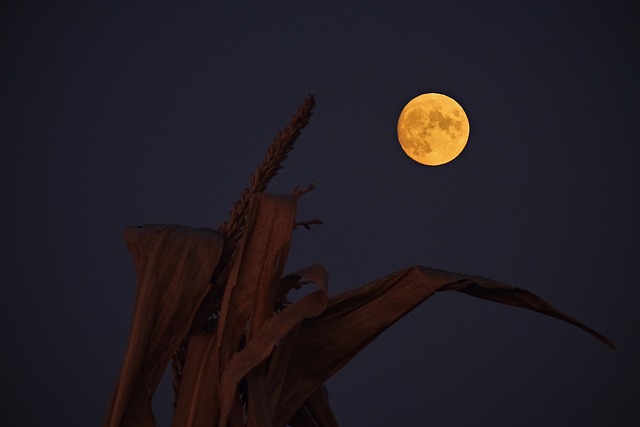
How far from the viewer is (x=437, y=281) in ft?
2.67

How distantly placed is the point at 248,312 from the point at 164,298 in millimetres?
95

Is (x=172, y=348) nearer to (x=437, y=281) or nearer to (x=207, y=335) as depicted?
(x=207, y=335)

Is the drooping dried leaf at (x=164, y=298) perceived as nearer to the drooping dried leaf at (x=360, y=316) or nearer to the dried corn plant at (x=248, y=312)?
the dried corn plant at (x=248, y=312)

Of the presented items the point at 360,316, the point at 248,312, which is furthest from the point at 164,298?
the point at 360,316

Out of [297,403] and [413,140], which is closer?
[297,403]

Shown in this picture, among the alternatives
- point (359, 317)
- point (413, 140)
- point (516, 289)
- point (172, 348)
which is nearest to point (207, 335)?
point (172, 348)

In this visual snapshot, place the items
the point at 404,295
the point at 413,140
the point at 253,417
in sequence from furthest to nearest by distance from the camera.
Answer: the point at 413,140, the point at 404,295, the point at 253,417

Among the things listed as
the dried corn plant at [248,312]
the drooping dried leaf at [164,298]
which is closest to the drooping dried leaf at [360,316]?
the dried corn plant at [248,312]

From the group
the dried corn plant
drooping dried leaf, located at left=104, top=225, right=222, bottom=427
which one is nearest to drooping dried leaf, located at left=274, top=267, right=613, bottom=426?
the dried corn plant

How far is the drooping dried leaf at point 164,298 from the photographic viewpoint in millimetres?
794

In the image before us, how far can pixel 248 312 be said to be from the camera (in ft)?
2.61

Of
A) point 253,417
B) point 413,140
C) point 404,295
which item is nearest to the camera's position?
point 253,417

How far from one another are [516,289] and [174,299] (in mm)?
389

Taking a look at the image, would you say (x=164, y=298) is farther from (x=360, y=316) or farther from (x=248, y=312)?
(x=360, y=316)
